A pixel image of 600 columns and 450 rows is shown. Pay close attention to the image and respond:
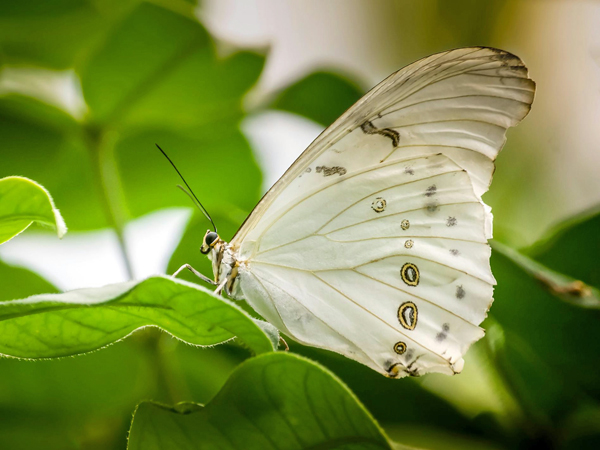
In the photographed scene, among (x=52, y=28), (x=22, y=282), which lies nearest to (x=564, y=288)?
(x=22, y=282)

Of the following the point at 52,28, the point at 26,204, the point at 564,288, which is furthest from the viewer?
the point at 52,28

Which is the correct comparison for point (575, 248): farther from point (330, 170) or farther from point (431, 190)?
point (330, 170)

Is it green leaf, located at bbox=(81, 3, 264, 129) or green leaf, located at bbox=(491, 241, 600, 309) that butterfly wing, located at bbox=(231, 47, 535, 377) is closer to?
green leaf, located at bbox=(491, 241, 600, 309)

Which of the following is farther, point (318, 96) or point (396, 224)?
point (318, 96)

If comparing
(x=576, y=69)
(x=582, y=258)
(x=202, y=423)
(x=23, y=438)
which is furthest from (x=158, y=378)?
(x=576, y=69)

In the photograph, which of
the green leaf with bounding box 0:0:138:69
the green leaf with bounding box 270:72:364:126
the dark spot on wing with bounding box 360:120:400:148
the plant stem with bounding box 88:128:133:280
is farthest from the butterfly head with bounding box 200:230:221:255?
the green leaf with bounding box 0:0:138:69

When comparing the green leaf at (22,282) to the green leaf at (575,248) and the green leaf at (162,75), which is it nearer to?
the green leaf at (162,75)
